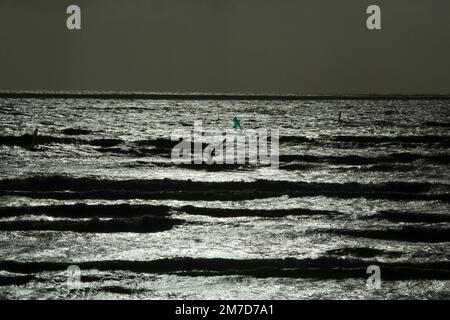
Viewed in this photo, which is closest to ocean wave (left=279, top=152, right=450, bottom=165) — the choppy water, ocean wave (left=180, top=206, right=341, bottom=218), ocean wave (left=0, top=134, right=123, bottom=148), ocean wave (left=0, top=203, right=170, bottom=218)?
the choppy water

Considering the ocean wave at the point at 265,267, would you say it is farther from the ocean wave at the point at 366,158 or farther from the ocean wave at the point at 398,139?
the ocean wave at the point at 398,139

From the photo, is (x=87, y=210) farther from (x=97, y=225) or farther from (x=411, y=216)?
(x=411, y=216)

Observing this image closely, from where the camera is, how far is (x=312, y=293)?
10680 millimetres

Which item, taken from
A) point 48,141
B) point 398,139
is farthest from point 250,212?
point 398,139

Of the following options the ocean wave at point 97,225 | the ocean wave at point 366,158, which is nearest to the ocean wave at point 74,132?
the ocean wave at point 366,158

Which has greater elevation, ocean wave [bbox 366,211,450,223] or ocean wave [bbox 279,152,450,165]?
ocean wave [bbox 366,211,450,223]

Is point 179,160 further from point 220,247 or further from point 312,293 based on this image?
point 312,293

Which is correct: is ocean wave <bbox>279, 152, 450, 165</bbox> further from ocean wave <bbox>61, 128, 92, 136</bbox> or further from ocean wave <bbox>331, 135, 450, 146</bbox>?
ocean wave <bbox>61, 128, 92, 136</bbox>

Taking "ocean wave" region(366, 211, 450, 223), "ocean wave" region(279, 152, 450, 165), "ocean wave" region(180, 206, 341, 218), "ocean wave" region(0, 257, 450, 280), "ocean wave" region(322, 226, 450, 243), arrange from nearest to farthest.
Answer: "ocean wave" region(0, 257, 450, 280), "ocean wave" region(322, 226, 450, 243), "ocean wave" region(366, 211, 450, 223), "ocean wave" region(180, 206, 341, 218), "ocean wave" region(279, 152, 450, 165)

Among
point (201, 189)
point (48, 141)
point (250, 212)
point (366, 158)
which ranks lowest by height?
point (366, 158)

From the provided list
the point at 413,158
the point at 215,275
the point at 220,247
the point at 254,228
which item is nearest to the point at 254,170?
the point at 413,158

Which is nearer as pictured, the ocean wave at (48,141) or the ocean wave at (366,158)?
the ocean wave at (366,158)

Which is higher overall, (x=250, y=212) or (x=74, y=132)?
(x=74, y=132)
